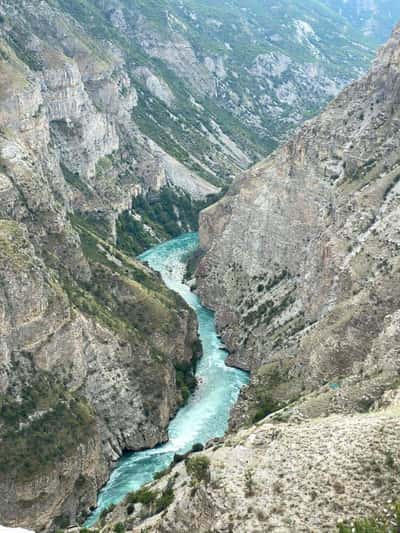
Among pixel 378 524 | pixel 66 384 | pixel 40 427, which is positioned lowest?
pixel 378 524

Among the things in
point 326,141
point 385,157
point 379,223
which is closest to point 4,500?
point 379,223

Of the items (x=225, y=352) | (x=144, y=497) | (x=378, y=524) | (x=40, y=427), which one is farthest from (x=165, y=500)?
(x=225, y=352)

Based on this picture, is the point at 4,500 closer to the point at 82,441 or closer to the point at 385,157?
the point at 82,441

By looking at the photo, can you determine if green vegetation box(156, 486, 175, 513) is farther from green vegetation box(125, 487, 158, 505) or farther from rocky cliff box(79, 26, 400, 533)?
green vegetation box(125, 487, 158, 505)

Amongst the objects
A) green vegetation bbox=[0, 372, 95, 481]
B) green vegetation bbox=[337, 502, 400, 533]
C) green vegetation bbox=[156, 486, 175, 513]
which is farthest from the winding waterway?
green vegetation bbox=[337, 502, 400, 533]

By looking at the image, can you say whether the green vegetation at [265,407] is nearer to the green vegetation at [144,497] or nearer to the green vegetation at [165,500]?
the green vegetation at [144,497]

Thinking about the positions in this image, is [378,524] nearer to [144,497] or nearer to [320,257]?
[144,497]
